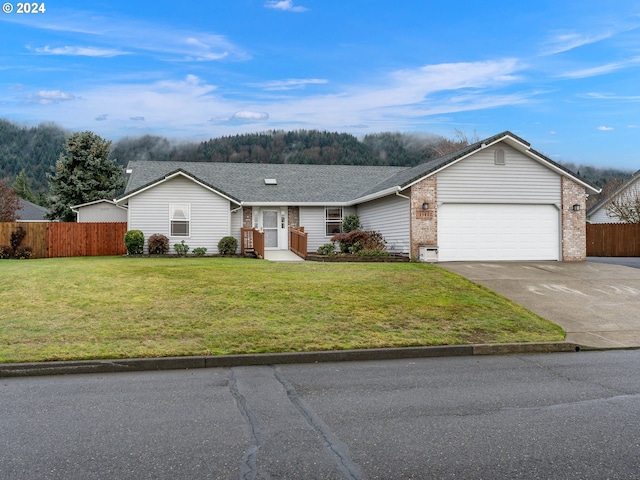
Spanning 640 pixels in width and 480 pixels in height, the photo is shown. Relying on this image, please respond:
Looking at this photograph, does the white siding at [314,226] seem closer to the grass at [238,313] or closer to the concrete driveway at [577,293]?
the concrete driveway at [577,293]

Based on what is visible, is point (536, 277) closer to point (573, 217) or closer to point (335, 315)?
point (573, 217)

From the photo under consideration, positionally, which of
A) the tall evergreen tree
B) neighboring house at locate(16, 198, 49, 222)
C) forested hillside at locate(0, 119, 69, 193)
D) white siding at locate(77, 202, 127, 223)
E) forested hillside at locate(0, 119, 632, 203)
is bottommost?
white siding at locate(77, 202, 127, 223)

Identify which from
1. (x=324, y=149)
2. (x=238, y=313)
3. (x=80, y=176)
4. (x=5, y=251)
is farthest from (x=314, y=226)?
(x=324, y=149)

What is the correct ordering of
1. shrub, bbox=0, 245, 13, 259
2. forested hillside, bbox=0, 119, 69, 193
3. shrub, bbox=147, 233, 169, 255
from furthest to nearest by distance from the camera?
forested hillside, bbox=0, 119, 69, 193 → shrub, bbox=0, 245, 13, 259 → shrub, bbox=147, 233, 169, 255

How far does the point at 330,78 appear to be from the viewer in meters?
31.5

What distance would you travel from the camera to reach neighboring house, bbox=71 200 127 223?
29.2 meters

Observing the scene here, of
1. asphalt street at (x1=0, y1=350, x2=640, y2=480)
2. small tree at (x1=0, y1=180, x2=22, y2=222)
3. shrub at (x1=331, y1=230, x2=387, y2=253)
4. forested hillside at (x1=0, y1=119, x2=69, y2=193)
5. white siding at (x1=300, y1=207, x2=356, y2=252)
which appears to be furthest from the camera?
forested hillside at (x1=0, y1=119, x2=69, y2=193)

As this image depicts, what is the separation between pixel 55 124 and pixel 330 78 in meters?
137

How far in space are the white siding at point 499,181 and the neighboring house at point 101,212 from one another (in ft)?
58.1

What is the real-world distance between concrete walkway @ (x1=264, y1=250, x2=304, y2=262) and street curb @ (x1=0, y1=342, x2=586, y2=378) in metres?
13.5

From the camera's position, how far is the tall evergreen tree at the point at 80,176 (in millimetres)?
39500

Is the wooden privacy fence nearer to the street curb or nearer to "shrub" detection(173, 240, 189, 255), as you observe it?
"shrub" detection(173, 240, 189, 255)

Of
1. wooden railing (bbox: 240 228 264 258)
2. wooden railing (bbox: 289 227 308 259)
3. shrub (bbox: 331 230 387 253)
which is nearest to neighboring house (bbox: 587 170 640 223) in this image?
shrub (bbox: 331 230 387 253)

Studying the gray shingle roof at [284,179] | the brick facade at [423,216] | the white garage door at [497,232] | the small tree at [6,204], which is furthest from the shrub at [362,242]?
the small tree at [6,204]
